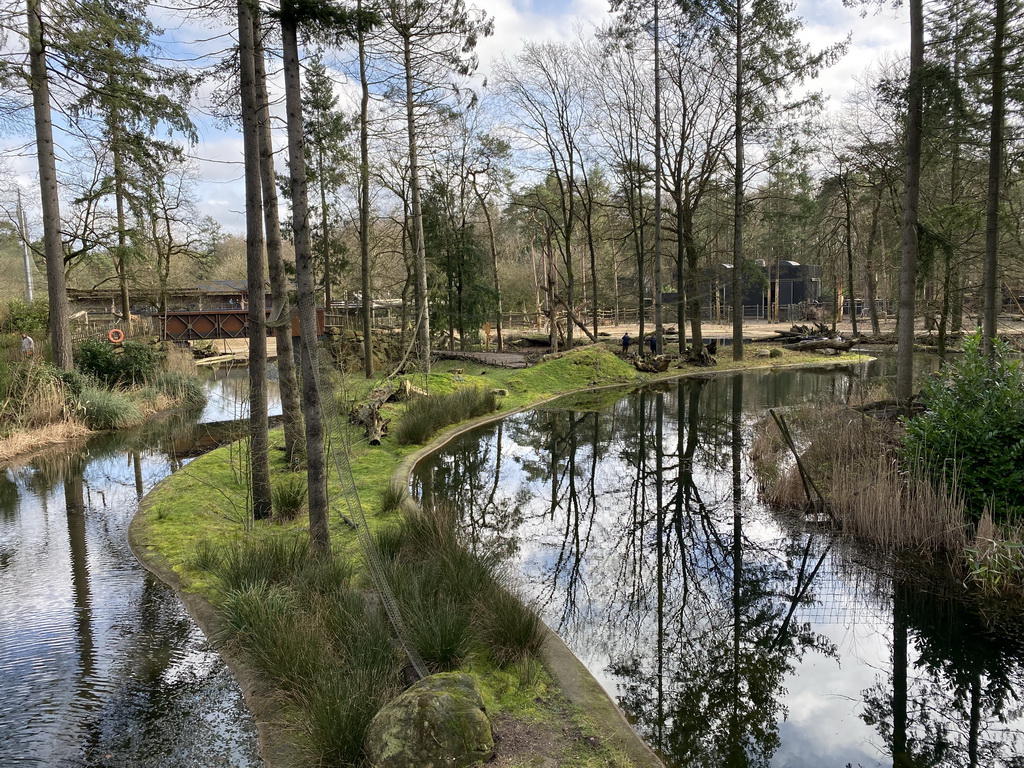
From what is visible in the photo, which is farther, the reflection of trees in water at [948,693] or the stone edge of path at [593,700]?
the reflection of trees in water at [948,693]

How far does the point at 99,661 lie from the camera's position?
4660 millimetres

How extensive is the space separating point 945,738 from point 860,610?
5.37 feet

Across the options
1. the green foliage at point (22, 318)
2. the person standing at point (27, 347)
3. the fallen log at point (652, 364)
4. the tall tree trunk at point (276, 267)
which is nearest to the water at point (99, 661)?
the tall tree trunk at point (276, 267)

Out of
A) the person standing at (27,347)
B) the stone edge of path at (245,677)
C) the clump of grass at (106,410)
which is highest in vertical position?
the person standing at (27,347)

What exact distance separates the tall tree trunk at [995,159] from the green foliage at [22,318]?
22.3 meters

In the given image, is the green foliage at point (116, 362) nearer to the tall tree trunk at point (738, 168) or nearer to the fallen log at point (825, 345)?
the tall tree trunk at point (738, 168)

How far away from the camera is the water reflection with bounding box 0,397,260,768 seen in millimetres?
3730

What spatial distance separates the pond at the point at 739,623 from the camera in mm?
3988

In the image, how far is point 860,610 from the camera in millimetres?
5539

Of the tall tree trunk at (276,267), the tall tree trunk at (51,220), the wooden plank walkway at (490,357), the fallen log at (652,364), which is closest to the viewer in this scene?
the tall tree trunk at (276,267)

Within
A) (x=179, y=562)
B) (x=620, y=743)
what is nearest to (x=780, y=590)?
(x=620, y=743)

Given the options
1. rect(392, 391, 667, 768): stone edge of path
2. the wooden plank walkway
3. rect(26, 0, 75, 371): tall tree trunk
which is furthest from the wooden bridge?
rect(392, 391, 667, 768): stone edge of path

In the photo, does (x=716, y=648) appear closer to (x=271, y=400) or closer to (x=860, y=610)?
(x=860, y=610)

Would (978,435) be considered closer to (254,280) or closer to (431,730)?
(431,730)
